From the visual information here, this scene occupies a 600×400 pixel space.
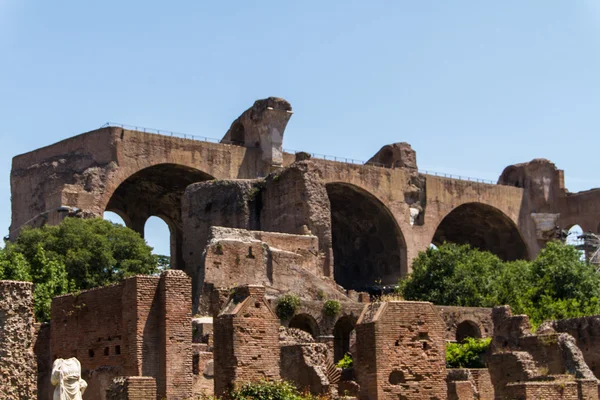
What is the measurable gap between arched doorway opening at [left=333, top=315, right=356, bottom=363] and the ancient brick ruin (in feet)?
0.16

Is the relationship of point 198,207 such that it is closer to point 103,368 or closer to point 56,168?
point 56,168

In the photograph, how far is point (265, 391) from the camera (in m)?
17.0

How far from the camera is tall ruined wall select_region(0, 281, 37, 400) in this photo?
14.4 meters

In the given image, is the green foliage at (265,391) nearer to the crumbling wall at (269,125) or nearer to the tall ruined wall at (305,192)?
the tall ruined wall at (305,192)

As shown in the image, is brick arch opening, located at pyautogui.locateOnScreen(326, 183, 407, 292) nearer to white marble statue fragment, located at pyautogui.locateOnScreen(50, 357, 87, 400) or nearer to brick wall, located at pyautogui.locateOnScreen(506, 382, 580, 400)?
brick wall, located at pyautogui.locateOnScreen(506, 382, 580, 400)

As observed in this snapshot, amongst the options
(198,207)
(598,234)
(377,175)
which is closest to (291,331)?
(198,207)

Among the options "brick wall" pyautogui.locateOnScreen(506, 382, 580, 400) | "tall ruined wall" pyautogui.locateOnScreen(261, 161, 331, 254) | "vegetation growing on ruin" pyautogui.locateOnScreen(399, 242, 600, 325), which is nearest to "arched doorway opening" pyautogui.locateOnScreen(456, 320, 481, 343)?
"vegetation growing on ruin" pyautogui.locateOnScreen(399, 242, 600, 325)

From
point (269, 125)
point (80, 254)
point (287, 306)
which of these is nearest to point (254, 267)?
point (287, 306)

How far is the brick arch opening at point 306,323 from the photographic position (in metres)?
28.9

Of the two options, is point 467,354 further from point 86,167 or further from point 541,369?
point 86,167

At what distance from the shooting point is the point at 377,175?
4794cm

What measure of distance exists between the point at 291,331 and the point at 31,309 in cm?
838

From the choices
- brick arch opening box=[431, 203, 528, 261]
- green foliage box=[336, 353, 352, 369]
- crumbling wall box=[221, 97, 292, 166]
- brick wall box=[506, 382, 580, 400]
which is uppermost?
crumbling wall box=[221, 97, 292, 166]

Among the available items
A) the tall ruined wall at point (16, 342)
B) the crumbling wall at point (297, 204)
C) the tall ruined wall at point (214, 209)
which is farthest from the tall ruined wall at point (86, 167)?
the tall ruined wall at point (16, 342)
